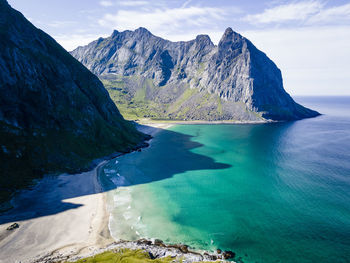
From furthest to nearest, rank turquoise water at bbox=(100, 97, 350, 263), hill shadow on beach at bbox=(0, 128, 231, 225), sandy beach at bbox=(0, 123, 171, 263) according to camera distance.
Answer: hill shadow on beach at bbox=(0, 128, 231, 225)
turquoise water at bbox=(100, 97, 350, 263)
sandy beach at bbox=(0, 123, 171, 263)

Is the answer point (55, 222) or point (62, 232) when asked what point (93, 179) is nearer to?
point (55, 222)

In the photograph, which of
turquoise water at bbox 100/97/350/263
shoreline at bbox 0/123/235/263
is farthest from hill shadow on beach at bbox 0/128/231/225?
turquoise water at bbox 100/97/350/263

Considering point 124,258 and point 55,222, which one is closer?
point 124,258

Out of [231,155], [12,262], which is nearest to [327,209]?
[231,155]

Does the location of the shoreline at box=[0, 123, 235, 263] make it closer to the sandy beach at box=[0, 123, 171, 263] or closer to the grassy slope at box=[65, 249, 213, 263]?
the sandy beach at box=[0, 123, 171, 263]

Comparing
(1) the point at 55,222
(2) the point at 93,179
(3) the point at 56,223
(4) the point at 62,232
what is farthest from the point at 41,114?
(4) the point at 62,232

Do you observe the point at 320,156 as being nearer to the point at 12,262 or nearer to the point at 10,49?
the point at 12,262
